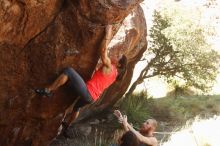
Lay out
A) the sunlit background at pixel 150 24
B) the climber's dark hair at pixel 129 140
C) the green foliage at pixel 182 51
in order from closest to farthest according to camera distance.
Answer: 1. the climber's dark hair at pixel 129 140
2. the green foliage at pixel 182 51
3. the sunlit background at pixel 150 24

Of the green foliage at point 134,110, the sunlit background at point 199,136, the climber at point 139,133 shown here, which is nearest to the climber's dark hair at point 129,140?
the climber at point 139,133

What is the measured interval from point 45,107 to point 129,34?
2.73 m

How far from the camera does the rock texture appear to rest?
25.5 feet

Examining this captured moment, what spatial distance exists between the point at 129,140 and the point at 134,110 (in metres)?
7.86

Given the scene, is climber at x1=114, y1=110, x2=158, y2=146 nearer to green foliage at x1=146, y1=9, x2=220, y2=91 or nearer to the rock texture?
the rock texture

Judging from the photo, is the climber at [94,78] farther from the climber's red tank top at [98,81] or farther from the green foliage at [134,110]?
the green foliage at [134,110]

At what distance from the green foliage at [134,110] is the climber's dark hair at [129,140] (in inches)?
299

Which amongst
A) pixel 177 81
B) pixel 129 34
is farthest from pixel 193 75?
pixel 129 34

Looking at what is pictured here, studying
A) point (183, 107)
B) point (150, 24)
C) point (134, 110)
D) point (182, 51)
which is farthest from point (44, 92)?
point (150, 24)

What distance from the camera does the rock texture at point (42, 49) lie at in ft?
25.5

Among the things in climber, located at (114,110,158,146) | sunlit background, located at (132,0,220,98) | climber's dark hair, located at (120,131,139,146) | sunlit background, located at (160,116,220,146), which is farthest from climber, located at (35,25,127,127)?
sunlit background, located at (132,0,220,98)

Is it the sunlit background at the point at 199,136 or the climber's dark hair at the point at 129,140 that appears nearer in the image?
the climber's dark hair at the point at 129,140

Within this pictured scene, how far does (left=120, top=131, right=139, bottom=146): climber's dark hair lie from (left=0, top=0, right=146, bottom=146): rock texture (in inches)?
74.1

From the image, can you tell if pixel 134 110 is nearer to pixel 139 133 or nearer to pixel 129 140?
pixel 139 133
